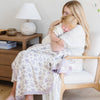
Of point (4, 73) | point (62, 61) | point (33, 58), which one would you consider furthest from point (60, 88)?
point (4, 73)

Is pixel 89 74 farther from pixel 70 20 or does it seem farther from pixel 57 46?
pixel 70 20

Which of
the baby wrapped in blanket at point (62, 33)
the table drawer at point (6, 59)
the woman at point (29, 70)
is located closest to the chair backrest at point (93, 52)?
the woman at point (29, 70)

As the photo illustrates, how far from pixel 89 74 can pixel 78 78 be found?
5.7 inches

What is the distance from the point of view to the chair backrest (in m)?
2.14

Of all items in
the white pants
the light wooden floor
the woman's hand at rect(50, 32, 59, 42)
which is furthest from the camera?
the light wooden floor

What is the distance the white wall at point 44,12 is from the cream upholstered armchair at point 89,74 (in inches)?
18.3

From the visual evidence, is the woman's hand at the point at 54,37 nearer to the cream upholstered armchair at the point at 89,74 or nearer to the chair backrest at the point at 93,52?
the cream upholstered armchair at the point at 89,74

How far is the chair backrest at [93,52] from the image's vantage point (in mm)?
2143

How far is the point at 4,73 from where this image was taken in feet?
8.57

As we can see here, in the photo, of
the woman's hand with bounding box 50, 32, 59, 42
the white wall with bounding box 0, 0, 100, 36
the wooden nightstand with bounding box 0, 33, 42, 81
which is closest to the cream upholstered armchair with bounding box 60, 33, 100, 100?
the woman's hand with bounding box 50, 32, 59, 42

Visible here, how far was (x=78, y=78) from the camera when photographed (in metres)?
2.05

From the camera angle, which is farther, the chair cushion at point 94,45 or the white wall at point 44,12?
the white wall at point 44,12

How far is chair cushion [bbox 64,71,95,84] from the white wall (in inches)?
32.6

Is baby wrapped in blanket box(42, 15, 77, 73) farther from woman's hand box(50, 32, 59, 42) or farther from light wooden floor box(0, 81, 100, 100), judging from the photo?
light wooden floor box(0, 81, 100, 100)
